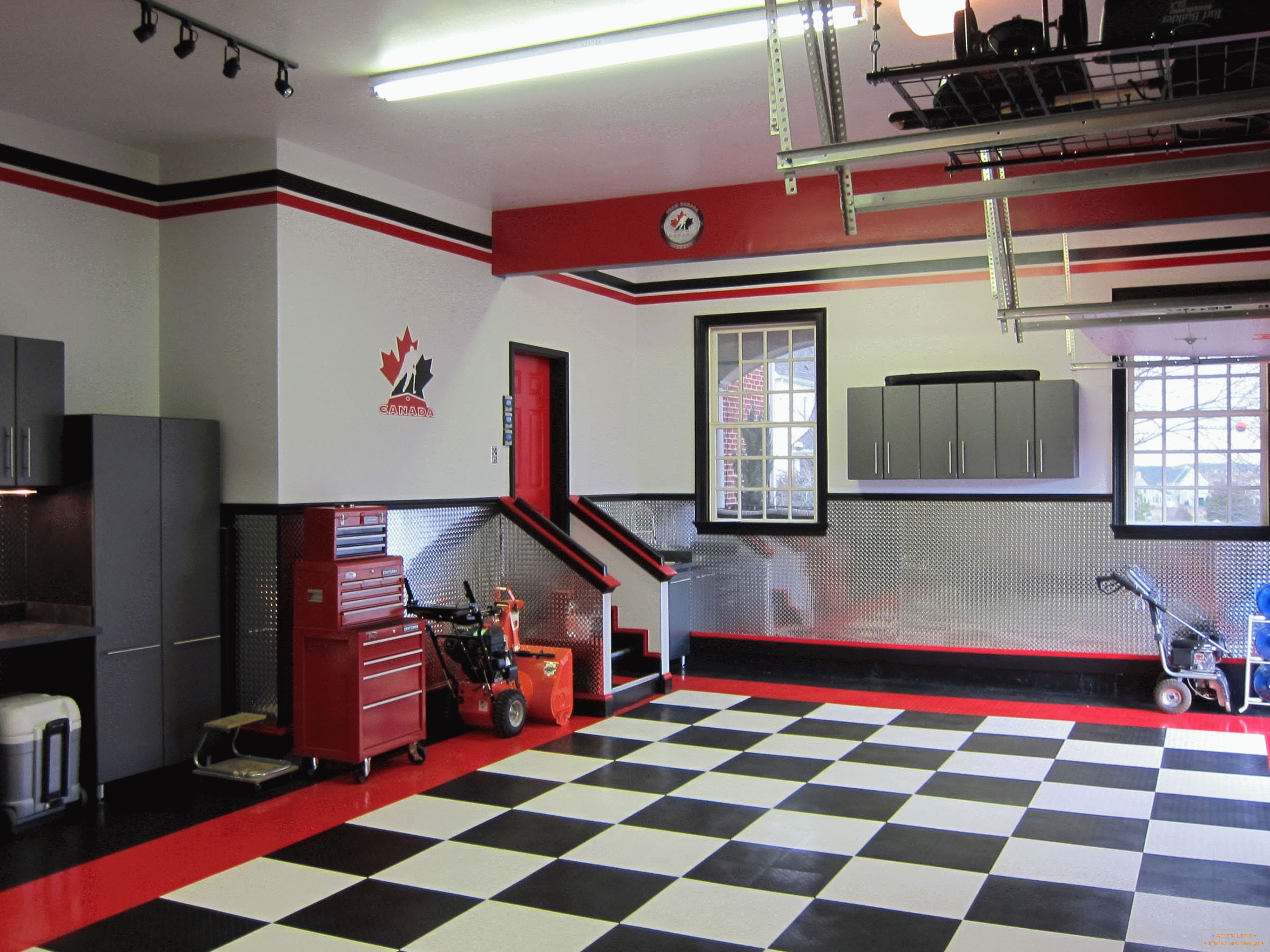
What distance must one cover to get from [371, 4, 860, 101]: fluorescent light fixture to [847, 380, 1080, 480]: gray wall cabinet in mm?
4515

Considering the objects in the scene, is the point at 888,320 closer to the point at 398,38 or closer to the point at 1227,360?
the point at 1227,360

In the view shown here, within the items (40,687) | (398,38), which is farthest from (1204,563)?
(40,687)

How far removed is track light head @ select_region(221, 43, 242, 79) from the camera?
4.75 m

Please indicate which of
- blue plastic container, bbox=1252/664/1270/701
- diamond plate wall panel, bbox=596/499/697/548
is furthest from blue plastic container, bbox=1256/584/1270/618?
diamond plate wall panel, bbox=596/499/697/548

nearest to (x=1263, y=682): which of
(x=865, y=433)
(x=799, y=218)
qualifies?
(x=865, y=433)

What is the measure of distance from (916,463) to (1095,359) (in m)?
1.62

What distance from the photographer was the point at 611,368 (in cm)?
975

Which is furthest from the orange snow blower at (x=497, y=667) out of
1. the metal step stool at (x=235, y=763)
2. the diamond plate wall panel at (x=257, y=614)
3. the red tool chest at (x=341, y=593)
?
the metal step stool at (x=235, y=763)

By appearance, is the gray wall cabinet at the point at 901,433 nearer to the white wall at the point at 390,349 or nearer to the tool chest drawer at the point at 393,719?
the white wall at the point at 390,349

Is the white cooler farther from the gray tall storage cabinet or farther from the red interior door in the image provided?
the red interior door

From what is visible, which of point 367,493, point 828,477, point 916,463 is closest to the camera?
point 367,493

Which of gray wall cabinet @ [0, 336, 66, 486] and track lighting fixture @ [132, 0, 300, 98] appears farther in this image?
gray wall cabinet @ [0, 336, 66, 486]

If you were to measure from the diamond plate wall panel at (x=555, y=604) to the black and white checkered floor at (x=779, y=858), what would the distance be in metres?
0.82

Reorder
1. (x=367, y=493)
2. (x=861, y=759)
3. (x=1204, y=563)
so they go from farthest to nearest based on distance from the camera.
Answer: (x=1204, y=563) → (x=367, y=493) → (x=861, y=759)
